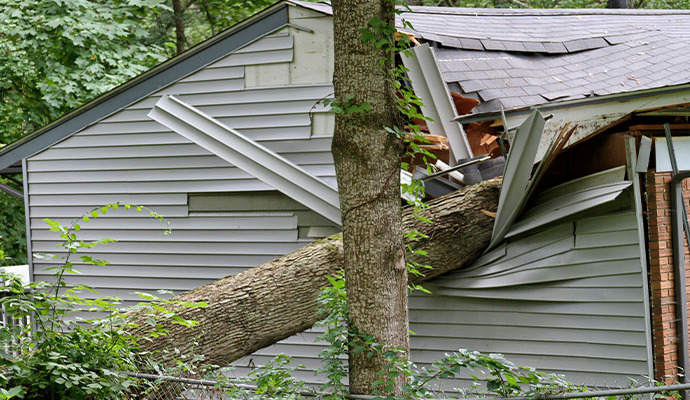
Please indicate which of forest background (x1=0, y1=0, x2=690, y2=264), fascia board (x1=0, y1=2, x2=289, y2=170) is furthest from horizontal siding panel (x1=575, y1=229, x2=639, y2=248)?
forest background (x1=0, y1=0, x2=690, y2=264)

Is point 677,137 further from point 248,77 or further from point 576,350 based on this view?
point 248,77

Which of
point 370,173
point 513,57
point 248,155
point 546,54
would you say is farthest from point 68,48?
point 370,173

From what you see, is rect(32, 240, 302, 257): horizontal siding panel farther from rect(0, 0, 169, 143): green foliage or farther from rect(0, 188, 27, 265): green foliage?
rect(0, 188, 27, 265): green foliage

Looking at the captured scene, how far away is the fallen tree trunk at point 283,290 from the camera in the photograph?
6371mm

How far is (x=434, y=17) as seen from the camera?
9336 mm

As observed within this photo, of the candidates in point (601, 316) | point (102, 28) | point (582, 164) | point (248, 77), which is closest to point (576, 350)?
point (601, 316)

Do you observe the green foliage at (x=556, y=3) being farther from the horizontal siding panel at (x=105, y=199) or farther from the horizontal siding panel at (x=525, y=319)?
the horizontal siding panel at (x=525, y=319)

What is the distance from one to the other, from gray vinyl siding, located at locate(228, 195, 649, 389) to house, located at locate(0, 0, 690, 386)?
14 mm

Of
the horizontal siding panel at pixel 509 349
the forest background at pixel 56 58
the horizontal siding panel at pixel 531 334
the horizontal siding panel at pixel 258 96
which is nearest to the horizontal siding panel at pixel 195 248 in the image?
the horizontal siding panel at pixel 509 349

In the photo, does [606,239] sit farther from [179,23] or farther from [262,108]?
[179,23]

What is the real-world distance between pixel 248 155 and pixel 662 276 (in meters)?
4.00

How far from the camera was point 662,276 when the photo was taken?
6117 millimetres

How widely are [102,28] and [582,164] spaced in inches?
394

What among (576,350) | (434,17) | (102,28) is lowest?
(576,350)
